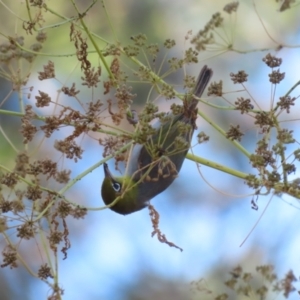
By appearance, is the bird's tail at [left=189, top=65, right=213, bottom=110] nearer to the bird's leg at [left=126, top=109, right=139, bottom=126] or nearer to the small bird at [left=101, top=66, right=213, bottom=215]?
the small bird at [left=101, top=66, right=213, bottom=215]

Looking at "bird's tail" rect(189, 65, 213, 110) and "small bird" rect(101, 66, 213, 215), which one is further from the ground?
"bird's tail" rect(189, 65, 213, 110)

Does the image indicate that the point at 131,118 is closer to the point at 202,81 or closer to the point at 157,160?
the point at 157,160

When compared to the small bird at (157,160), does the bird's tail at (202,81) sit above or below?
above

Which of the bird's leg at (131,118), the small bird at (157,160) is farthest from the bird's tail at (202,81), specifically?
the bird's leg at (131,118)

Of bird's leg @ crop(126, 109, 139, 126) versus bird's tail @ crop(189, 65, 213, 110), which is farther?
bird's tail @ crop(189, 65, 213, 110)

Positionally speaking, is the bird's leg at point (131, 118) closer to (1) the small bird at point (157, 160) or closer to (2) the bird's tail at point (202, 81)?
(1) the small bird at point (157, 160)

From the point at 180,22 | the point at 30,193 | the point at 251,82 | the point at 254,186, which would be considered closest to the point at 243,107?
the point at 254,186

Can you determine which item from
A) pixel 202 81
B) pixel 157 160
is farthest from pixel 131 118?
pixel 202 81

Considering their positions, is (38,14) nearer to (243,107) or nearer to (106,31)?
(243,107)

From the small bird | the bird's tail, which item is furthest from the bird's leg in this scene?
the bird's tail
